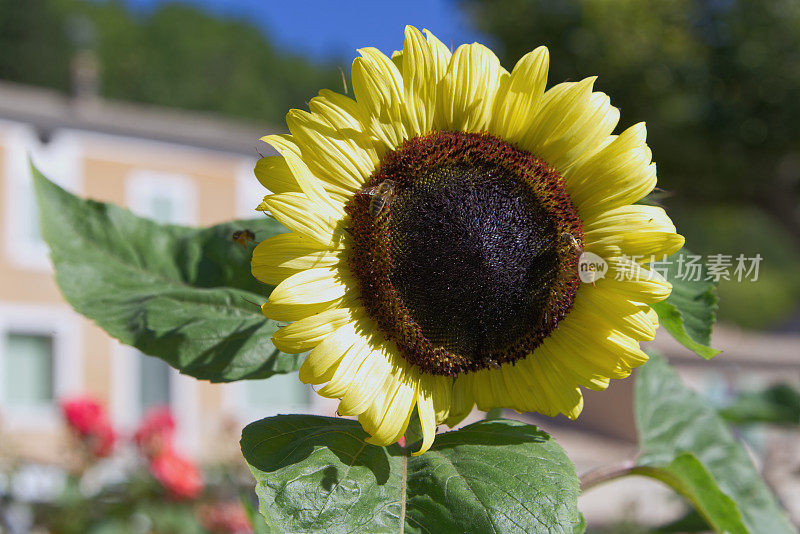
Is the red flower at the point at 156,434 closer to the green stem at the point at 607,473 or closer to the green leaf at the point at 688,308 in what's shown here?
the green stem at the point at 607,473

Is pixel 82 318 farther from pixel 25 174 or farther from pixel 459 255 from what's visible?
pixel 459 255

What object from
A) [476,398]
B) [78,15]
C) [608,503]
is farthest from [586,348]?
[78,15]

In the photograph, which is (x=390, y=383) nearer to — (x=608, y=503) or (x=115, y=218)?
(x=115, y=218)

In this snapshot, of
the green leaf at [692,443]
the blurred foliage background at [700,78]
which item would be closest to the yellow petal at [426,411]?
the green leaf at [692,443]

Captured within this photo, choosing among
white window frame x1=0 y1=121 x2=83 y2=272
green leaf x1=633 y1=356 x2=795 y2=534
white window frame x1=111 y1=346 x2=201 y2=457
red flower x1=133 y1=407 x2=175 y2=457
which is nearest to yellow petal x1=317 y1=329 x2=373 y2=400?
green leaf x1=633 y1=356 x2=795 y2=534

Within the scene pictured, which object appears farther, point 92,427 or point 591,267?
point 92,427

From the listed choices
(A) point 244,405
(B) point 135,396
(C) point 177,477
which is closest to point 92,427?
(C) point 177,477

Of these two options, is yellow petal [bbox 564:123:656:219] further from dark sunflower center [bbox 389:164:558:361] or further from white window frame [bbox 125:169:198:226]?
white window frame [bbox 125:169:198:226]
